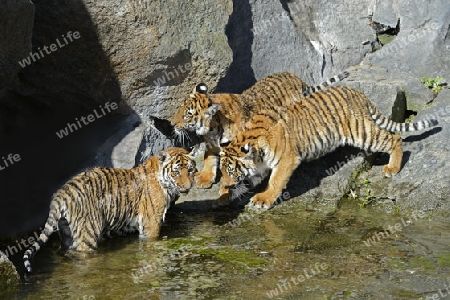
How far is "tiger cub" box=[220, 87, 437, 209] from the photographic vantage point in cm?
711

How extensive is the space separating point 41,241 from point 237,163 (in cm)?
205

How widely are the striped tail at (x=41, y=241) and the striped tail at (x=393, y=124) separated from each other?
130 inches

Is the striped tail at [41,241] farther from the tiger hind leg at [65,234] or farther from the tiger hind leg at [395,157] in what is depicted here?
the tiger hind leg at [395,157]

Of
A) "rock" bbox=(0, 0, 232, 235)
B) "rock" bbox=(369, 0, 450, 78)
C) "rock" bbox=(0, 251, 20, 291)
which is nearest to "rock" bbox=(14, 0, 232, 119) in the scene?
"rock" bbox=(0, 0, 232, 235)

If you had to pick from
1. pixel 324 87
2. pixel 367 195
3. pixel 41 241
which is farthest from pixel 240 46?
pixel 41 241

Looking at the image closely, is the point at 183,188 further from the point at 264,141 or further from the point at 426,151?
the point at 426,151

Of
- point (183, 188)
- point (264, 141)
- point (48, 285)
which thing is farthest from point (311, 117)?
point (48, 285)

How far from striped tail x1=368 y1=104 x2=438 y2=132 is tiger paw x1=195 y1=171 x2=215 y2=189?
165 cm

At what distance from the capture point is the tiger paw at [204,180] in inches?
295

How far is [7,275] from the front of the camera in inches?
210

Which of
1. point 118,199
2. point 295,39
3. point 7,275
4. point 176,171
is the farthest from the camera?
point 295,39

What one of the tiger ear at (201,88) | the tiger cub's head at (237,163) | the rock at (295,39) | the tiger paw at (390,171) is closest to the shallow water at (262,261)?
the tiger cub's head at (237,163)

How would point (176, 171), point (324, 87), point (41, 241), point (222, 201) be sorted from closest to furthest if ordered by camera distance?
point (41, 241), point (176, 171), point (222, 201), point (324, 87)

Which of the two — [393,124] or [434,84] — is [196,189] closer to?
[393,124]
